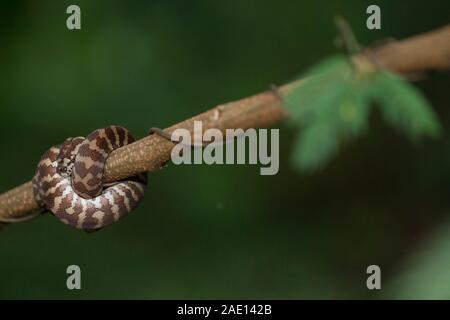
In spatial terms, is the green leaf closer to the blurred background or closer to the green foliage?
the green foliage

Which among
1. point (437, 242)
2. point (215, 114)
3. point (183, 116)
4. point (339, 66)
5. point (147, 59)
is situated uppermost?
point (147, 59)

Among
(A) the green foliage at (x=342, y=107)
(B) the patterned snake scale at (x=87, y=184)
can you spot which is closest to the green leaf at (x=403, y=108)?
(A) the green foliage at (x=342, y=107)

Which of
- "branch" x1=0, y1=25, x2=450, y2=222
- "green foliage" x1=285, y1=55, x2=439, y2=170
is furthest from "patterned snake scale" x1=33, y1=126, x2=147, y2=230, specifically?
"green foliage" x1=285, y1=55, x2=439, y2=170

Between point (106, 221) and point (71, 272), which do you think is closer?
point (106, 221)

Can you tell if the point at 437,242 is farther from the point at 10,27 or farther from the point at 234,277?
the point at 10,27

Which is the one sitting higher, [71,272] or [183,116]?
[183,116]

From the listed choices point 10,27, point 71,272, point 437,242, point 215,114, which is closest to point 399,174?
point 71,272

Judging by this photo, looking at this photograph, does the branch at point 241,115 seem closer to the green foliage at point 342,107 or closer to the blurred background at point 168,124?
the green foliage at point 342,107
